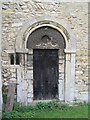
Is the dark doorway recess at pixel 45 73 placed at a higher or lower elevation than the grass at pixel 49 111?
higher

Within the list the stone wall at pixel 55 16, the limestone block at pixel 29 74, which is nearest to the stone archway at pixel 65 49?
the limestone block at pixel 29 74

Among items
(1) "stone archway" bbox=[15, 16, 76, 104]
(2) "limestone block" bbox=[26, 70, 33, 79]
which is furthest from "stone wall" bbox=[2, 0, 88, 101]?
(2) "limestone block" bbox=[26, 70, 33, 79]

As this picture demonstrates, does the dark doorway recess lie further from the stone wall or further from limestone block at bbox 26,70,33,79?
the stone wall

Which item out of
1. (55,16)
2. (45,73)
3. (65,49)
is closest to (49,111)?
(45,73)

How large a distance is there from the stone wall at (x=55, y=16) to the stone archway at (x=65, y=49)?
0.15 metres

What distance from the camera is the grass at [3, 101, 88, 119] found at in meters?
6.86

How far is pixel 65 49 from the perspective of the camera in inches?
321

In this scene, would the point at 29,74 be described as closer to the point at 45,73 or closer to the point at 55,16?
the point at 45,73

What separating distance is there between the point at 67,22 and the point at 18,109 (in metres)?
3.23

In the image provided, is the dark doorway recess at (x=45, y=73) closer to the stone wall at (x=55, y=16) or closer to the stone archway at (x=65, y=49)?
the stone archway at (x=65, y=49)

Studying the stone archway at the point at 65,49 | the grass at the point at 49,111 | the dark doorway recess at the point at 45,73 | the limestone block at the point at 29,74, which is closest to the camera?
the grass at the point at 49,111

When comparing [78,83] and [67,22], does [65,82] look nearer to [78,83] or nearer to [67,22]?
[78,83]

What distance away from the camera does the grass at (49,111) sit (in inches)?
270

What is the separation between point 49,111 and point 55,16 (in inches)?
121
